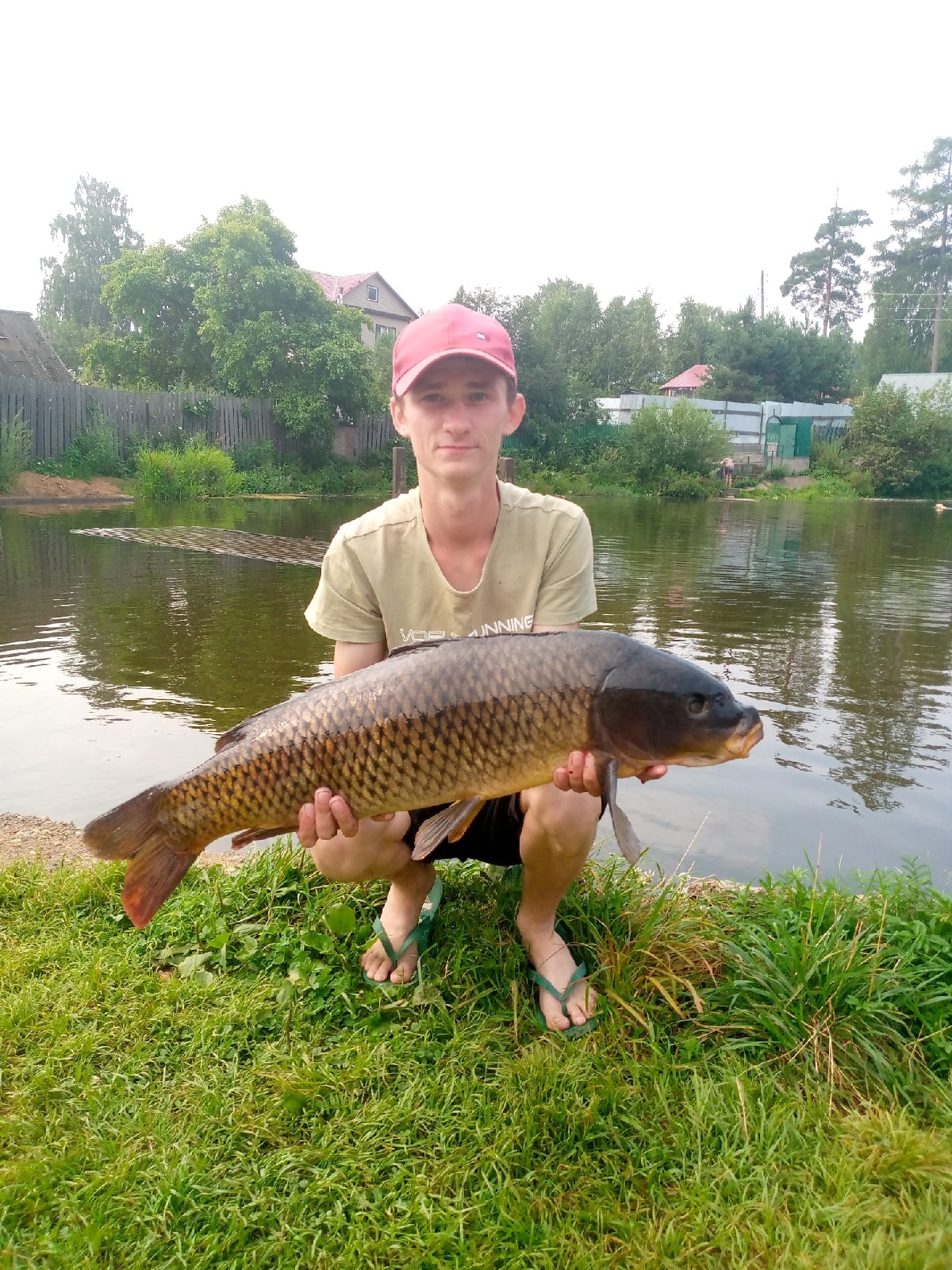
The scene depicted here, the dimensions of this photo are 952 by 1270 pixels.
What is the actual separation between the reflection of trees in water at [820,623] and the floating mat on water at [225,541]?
4.37m

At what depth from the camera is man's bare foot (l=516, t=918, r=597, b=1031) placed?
2.38 metres

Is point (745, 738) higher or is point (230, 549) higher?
point (745, 738)

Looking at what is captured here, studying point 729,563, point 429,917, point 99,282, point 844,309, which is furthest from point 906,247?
point 429,917

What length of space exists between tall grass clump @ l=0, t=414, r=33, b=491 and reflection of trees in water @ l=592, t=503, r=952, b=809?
12.2 m

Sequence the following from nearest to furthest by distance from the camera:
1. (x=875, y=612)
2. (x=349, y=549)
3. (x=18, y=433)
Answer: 1. (x=349, y=549)
2. (x=875, y=612)
3. (x=18, y=433)

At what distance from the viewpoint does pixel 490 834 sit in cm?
264

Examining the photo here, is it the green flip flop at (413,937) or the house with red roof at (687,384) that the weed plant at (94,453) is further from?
the house with red roof at (687,384)

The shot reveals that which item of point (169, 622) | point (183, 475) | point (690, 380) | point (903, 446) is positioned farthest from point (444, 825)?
point (690, 380)

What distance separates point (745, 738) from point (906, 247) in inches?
2409

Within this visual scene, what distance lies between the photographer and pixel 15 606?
8.94 metres

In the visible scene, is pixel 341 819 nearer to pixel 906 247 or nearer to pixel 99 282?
pixel 99 282

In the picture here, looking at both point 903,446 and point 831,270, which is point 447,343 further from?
point 831,270

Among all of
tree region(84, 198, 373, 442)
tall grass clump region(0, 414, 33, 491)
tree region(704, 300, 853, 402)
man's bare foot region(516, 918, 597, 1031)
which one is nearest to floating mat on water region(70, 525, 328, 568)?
tall grass clump region(0, 414, 33, 491)

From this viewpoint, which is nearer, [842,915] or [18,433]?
[842,915]
